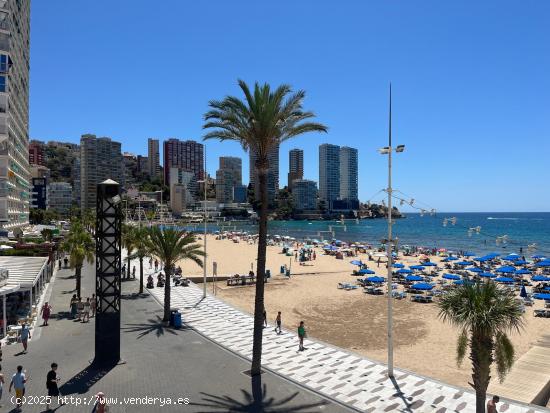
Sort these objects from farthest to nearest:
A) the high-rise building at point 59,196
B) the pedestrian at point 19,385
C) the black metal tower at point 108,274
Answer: the high-rise building at point 59,196
the black metal tower at point 108,274
the pedestrian at point 19,385

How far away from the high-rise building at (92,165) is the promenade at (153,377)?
172 metres

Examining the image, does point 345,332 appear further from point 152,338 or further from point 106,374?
point 106,374

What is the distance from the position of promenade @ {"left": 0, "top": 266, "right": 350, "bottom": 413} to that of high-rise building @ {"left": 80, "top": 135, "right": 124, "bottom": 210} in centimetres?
17199

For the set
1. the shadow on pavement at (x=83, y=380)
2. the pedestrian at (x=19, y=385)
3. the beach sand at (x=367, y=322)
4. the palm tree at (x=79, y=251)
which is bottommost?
the beach sand at (x=367, y=322)

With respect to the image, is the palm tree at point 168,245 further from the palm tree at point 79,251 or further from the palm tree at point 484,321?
the palm tree at point 484,321

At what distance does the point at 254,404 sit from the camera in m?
10.4

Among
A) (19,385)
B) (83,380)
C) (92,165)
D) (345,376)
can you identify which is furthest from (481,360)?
(92,165)

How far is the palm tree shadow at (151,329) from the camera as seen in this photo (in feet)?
56.1

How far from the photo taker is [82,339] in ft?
51.9

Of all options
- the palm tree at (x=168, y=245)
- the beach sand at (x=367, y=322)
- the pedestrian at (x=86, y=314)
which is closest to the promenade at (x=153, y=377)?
the pedestrian at (x=86, y=314)

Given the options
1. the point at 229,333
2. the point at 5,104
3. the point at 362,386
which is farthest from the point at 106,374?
the point at 5,104

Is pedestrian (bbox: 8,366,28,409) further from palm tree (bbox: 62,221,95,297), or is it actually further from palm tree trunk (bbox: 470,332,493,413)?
palm tree (bbox: 62,221,95,297)

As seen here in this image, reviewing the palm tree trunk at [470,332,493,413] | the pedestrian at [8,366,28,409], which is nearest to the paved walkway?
the palm tree trunk at [470,332,493,413]

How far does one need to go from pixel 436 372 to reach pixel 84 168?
7432 inches
